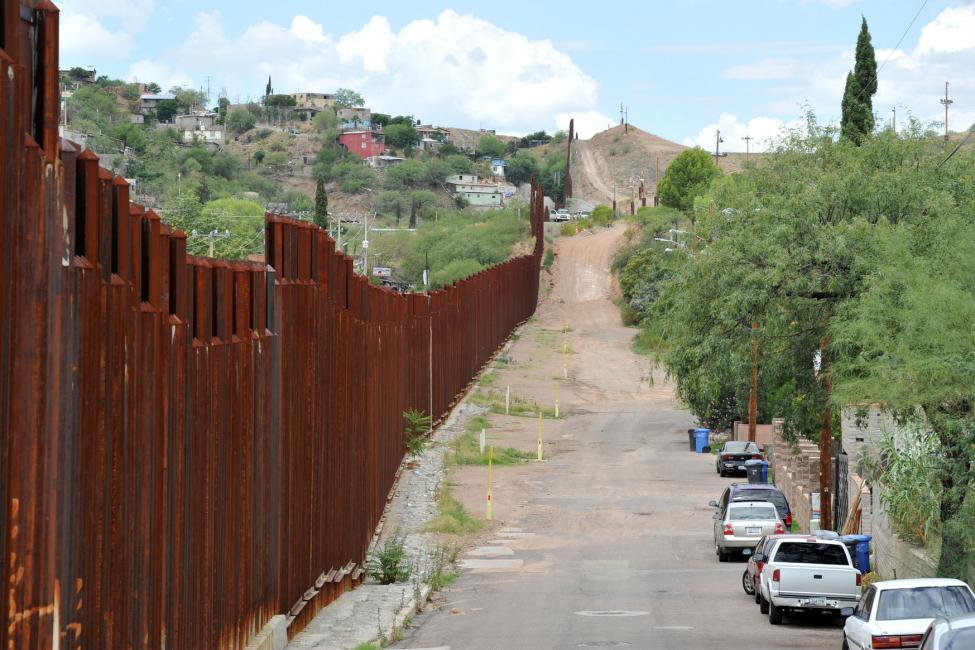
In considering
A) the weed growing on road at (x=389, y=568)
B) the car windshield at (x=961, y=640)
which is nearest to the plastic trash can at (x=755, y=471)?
the weed growing on road at (x=389, y=568)

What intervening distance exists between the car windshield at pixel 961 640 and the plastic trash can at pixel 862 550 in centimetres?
1513

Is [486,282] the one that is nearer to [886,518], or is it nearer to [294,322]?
[886,518]

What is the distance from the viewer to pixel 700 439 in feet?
184

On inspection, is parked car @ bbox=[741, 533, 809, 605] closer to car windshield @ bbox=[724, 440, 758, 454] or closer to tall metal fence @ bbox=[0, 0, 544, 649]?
tall metal fence @ bbox=[0, 0, 544, 649]

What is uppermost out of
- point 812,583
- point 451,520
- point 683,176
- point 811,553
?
point 683,176

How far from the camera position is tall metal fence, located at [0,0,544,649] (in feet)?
26.0

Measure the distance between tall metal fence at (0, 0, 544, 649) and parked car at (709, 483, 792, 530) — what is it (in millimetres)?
13635

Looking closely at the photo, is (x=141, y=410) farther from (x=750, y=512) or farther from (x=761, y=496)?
(x=761, y=496)

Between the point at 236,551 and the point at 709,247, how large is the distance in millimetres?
15246

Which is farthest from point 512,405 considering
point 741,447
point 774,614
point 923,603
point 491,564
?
point 923,603

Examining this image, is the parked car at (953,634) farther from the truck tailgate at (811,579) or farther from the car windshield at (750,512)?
the car windshield at (750,512)

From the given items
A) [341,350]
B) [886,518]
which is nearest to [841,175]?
[886,518]

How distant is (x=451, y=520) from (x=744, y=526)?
24.5 feet

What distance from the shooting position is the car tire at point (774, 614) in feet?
77.5
